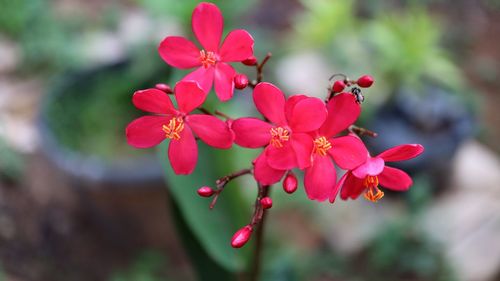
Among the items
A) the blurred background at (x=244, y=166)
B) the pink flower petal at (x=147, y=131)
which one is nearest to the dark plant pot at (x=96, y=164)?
the blurred background at (x=244, y=166)

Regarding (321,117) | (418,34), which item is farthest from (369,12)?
(321,117)

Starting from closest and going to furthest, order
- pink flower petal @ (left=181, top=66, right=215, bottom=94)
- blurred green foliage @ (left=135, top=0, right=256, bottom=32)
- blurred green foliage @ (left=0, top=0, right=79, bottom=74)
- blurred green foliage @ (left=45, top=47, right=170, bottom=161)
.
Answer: pink flower petal @ (left=181, top=66, right=215, bottom=94), blurred green foliage @ (left=135, top=0, right=256, bottom=32), blurred green foliage @ (left=45, top=47, right=170, bottom=161), blurred green foliage @ (left=0, top=0, right=79, bottom=74)

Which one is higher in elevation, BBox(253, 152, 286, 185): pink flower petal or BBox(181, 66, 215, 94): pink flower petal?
BBox(181, 66, 215, 94): pink flower petal

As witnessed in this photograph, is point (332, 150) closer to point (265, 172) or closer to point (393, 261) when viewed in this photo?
point (265, 172)

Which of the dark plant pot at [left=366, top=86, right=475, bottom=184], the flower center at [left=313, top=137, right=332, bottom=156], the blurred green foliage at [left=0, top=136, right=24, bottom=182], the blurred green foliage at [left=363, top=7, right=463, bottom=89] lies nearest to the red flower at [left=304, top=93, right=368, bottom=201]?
the flower center at [left=313, top=137, right=332, bottom=156]

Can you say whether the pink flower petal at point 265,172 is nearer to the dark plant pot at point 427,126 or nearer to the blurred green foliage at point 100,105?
the blurred green foliage at point 100,105

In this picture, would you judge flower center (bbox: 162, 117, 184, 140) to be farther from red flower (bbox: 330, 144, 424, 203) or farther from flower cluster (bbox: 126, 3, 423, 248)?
red flower (bbox: 330, 144, 424, 203)
